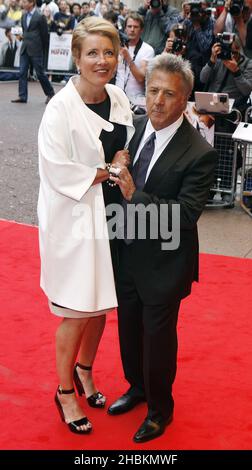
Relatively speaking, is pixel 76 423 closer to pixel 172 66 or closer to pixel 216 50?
pixel 172 66

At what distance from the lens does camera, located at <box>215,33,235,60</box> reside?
7.04 m

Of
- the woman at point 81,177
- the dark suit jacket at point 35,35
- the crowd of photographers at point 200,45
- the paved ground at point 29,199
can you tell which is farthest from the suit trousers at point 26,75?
the woman at point 81,177

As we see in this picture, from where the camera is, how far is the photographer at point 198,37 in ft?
25.6

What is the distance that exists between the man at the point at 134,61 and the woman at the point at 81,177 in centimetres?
463

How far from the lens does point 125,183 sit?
3.13m

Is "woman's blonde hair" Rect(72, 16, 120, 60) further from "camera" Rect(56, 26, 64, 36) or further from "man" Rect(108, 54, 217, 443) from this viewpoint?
"camera" Rect(56, 26, 64, 36)

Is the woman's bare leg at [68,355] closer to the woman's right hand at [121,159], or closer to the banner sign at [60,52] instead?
the woman's right hand at [121,159]

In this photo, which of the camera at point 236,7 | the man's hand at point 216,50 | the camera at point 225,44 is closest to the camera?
the camera at point 225,44

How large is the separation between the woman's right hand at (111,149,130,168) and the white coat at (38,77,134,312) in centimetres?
6

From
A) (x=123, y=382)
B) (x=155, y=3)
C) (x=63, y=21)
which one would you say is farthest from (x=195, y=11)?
(x=63, y=21)

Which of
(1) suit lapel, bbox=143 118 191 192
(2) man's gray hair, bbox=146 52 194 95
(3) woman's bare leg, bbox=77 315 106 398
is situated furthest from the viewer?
(3) woman's bare leg, bbox=77 315 106 398

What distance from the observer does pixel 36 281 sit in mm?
5527

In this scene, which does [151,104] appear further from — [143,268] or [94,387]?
[94,387]

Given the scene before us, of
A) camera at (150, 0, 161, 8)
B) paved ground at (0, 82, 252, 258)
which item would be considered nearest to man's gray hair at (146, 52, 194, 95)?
paved ground at (0, 82, 252, 258)
